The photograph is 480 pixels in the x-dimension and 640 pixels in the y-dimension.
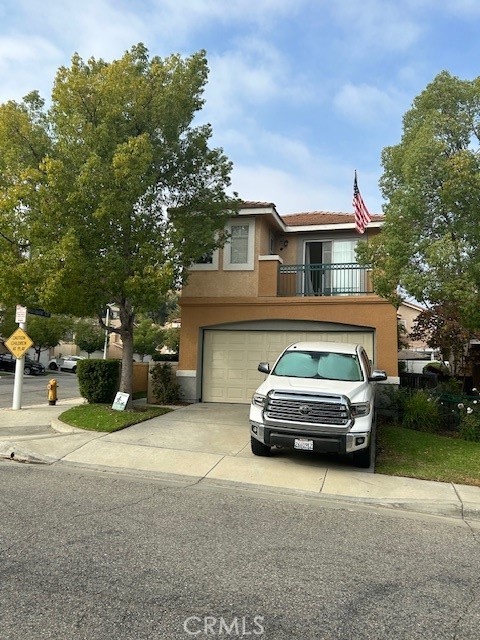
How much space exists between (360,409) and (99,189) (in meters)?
7.27

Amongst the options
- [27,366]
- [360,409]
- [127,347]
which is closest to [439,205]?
[360,409]

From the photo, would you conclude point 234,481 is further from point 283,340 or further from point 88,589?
point 283,340

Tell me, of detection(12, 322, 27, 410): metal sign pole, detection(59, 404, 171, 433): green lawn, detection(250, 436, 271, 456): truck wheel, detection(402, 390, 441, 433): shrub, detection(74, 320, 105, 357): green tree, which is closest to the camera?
detection(250, 436, 271, 456): truck wheel

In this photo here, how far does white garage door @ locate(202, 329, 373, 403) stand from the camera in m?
14.4

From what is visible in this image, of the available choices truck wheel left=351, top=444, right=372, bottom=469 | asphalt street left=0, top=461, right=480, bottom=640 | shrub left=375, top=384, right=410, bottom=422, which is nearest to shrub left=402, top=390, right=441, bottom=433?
shrub left=375, top=384, right=410, bottom=422

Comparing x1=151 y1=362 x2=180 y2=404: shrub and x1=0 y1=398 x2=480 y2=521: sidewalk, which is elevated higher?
x1=151 y1=362 x2=180 y2=404: shrub

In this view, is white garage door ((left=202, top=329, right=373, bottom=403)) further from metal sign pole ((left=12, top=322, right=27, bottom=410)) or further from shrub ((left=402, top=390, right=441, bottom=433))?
metal sign pole ((left=12, top=322, right=27, bottom=410))

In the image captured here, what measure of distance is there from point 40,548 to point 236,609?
78.6 inches

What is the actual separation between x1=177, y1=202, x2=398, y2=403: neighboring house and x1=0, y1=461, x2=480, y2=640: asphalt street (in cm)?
803

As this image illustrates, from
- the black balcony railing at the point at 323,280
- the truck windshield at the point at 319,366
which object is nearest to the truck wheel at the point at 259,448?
the truck windshield at the point at 319,366

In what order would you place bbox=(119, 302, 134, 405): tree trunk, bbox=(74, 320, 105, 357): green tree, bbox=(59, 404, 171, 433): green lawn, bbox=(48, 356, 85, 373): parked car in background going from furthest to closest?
bbox=(48, 356, 85, 373): parked car in background → bbox=(74, 320, 105, 357): green tree → bbox=(119, 302, 134, 405): tree trunk → bbox=(59, 404, 171, 433): green lawn

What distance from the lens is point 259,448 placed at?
845 cm

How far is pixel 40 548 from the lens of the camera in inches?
174

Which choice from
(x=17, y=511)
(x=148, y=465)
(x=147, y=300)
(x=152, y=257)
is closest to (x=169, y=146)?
(x=152, y=257)
